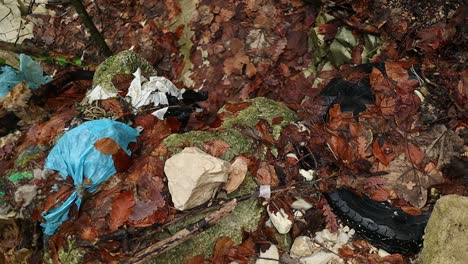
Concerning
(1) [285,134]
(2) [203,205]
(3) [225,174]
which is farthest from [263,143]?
(2) [203,205]

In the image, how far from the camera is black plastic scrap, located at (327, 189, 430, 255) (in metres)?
2.99

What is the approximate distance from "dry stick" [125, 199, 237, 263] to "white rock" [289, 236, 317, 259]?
2.12 ft

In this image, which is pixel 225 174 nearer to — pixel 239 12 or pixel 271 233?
pixel 271 233

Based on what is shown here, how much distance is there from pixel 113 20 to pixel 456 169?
517 centimetres

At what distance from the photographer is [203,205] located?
3121mm

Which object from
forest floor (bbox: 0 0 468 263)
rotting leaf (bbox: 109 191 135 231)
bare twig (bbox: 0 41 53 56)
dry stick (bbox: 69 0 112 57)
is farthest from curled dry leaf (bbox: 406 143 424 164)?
bare twig (bbox: 0 41 53 56)

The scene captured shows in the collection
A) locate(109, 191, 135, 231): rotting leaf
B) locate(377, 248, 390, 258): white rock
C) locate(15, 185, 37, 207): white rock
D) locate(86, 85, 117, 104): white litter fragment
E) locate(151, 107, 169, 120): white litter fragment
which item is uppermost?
locate(86, 85, 117, 104): white litter fragment

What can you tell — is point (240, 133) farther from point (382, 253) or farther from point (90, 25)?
point (90, 25)

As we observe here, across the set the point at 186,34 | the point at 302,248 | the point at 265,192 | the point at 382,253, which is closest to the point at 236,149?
the point at 265,192

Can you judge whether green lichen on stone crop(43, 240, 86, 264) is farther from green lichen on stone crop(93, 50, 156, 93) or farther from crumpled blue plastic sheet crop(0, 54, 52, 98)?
A: crumpled blue plastic sheet crop(0, 54, 52, 98)

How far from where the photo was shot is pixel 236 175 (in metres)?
3.23

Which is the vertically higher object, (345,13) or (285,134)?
(345,13)

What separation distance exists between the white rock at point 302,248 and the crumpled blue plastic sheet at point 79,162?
5.28 ft

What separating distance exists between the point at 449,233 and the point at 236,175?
1.55 metres
